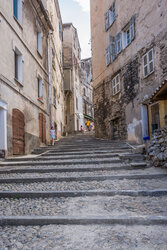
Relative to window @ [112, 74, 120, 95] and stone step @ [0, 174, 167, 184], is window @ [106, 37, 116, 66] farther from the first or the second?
stone step @ [0, 174, 167, 184]

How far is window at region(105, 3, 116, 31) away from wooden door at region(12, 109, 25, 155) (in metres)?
9.48

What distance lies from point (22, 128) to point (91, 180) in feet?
15.5

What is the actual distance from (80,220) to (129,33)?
11.4 metres

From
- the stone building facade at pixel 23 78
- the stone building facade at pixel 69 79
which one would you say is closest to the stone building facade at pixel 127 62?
the stone building facade at pixel 23 78

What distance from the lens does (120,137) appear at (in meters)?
12.6

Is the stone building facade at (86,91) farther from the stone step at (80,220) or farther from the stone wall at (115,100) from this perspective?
the stone step at (80,220)

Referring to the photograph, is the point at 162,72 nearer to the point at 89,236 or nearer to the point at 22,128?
the point at 22,128

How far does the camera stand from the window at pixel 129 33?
11.0m

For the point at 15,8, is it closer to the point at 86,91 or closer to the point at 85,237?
the point at 85,237

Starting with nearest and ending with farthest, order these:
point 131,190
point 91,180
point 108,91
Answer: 1. point 131,190
2. point 91,180
3. point 108,91

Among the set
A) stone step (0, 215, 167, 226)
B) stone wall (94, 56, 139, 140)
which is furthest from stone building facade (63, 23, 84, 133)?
stone step (0, 215, 167, 226)

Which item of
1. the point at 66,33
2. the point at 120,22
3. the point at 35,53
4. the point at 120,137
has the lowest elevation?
the point at 120,137

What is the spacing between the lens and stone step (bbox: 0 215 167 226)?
9.37 ft

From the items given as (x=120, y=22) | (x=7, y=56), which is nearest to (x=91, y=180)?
(x=7, y=56)
